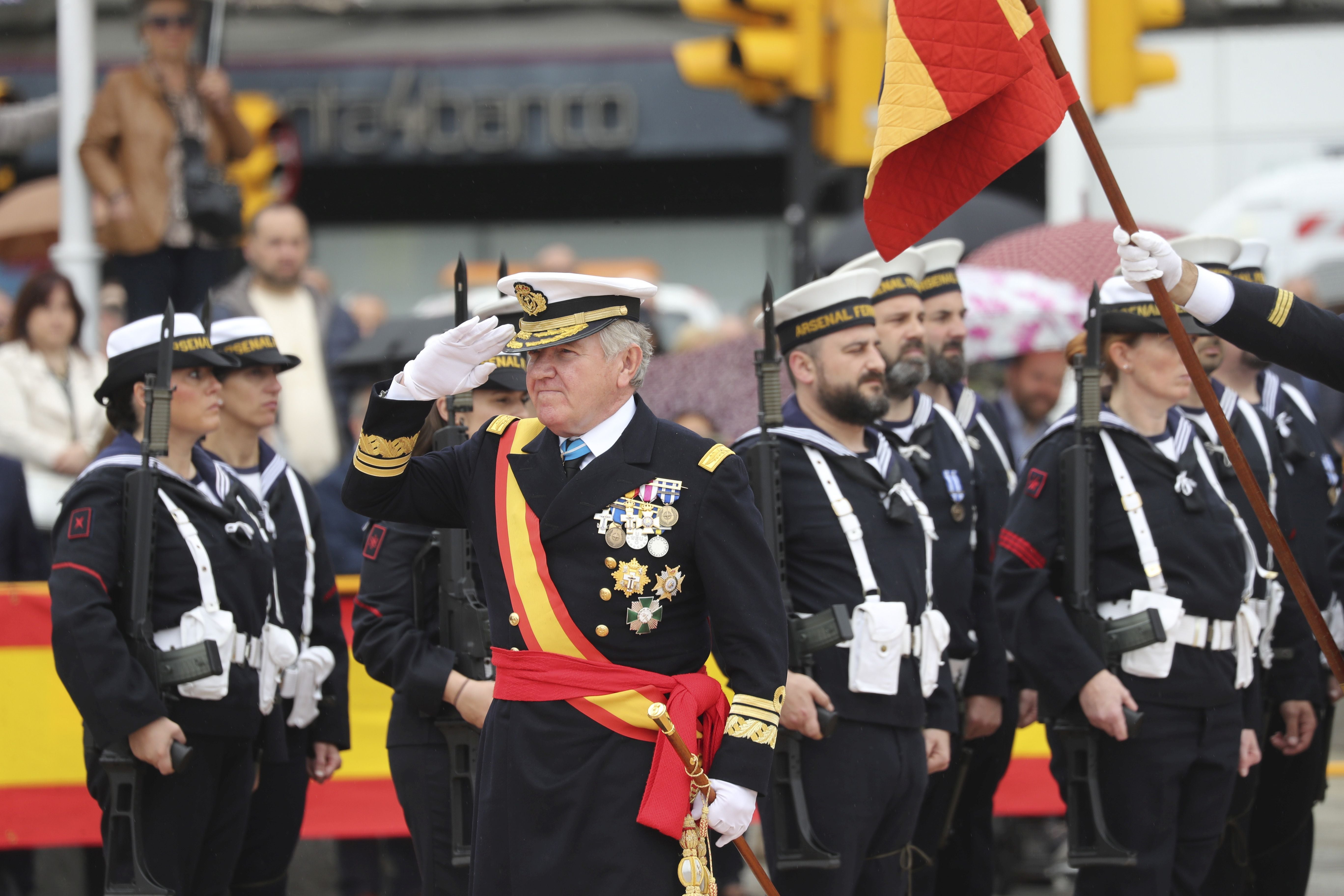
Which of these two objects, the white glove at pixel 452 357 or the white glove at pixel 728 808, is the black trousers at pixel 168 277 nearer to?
the white glove at pixel 452 357

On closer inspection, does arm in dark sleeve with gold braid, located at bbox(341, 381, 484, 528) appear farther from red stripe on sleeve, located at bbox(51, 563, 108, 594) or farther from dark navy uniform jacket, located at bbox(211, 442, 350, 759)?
dark navy uniform jacket, located at bbox(211, 442, 350, 759)

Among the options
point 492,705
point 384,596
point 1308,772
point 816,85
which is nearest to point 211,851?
point 384,596

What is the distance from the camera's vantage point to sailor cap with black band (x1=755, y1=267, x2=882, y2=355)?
18.3ft

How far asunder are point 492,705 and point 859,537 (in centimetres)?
155

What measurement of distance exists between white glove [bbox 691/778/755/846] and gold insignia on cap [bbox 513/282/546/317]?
1.19 m

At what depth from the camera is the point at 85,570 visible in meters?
5.07

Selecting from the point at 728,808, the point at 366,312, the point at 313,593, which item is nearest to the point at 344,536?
the point at 313,593

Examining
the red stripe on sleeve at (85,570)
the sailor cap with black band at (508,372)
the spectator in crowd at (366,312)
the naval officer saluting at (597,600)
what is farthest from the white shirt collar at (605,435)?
the spectator in crowd at (366,312)

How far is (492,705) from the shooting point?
4129 millimetres

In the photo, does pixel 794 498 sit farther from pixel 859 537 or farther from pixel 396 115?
pixel 396 115

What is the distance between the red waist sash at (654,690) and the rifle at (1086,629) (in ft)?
5.81

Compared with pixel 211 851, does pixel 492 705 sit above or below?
above

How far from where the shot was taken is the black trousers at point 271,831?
5.67 metres

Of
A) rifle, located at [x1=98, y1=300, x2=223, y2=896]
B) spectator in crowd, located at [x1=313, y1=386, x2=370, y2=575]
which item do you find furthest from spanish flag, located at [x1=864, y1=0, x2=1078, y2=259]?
spectator in crowd, located at [x1=313, y1=386, x2=370, y2=575]
